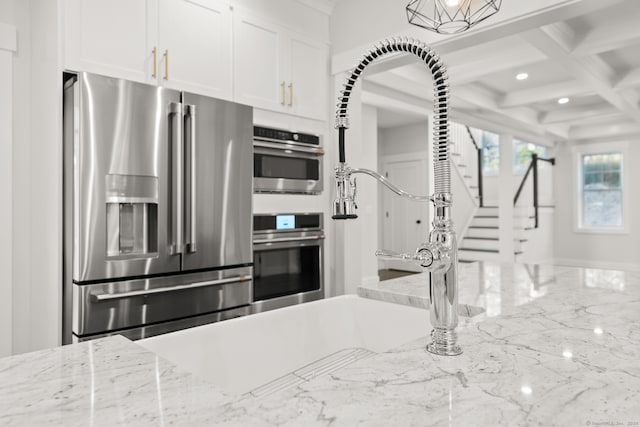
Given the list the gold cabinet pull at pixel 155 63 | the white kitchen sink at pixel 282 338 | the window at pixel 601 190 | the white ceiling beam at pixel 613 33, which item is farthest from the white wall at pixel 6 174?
the window at pixel 601 190

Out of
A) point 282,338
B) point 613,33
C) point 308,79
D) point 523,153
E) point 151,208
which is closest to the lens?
point 282,338

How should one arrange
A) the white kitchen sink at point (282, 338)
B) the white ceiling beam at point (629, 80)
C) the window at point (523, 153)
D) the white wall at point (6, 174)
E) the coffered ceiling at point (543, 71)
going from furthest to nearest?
1. the window at point (523, 153)
2. the white ceiling beam at point (629, 80)
3. the coffered ceiling at point (543, 71)
4. the white wall at point (6, 174)
5. the white kitchen sink at point (282, 338)

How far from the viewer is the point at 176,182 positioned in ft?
7.32

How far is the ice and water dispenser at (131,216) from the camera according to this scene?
2.04 metres

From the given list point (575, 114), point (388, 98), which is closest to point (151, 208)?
point (388, 98)

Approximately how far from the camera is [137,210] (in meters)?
2.16

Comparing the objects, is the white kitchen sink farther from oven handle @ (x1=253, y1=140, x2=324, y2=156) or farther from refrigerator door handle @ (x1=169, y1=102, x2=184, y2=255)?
oven handle @ (x1=253, y1=140, x2=324, y2=156)

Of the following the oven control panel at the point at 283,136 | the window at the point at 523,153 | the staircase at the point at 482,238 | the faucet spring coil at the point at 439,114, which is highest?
the window at the point at 523,153

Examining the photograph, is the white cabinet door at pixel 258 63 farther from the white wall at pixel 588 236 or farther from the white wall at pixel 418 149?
the white wall at pixel 588 236

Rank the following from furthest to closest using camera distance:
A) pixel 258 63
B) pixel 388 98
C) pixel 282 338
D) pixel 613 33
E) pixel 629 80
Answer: pixel 629 80 < pixel 388 98 < pixel 613 33 < pixel 258 63 < pixel 282 338

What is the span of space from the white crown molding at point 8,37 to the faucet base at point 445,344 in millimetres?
2474

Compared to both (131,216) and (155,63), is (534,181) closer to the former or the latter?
(155,63)

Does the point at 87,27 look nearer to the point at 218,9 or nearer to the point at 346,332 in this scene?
the point at 218,9

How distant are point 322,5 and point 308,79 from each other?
1.88 feet
